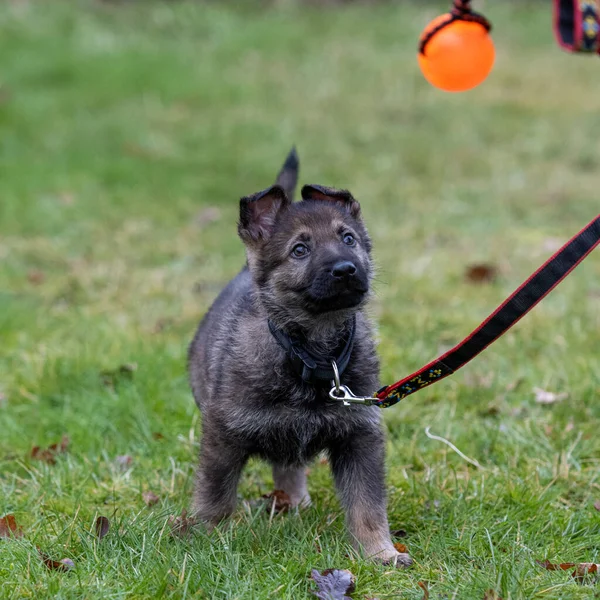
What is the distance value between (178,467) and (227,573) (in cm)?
104

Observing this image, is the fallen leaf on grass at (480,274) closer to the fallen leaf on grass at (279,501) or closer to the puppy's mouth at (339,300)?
the fallen leaf on grass at (279,501)

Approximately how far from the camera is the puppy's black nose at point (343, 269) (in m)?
2.91

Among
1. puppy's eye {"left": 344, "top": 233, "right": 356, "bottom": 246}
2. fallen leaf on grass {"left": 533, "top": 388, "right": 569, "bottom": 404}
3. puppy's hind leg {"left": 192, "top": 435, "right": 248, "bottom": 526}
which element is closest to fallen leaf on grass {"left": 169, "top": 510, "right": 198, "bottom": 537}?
puppy's hind leg {"left": 192, "top": 435, "right": 248, "bottom": 526}

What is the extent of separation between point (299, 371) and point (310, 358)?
7cm

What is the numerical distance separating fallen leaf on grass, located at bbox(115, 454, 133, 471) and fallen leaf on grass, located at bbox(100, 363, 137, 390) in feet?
2.74

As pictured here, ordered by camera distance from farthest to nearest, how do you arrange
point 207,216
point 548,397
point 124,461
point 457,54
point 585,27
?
point 207,216
point 548,397
point 124,461
point 457,54
point 585,27

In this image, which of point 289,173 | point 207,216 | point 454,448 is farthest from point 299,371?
point 207,216

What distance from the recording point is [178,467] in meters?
3.75

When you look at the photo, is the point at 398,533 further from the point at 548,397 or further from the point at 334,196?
the point at 548,397

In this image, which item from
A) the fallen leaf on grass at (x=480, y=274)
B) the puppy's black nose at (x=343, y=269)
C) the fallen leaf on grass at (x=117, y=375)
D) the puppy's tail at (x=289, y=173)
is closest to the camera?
the puppy's black nose at (x=343, y=269)

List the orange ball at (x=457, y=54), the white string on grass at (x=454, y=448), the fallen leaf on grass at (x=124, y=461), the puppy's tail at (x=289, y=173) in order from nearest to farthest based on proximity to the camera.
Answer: the orange ball at (x=457, y=54), the white string on grass at (x=454, y=448), the fallen leaf on grass at (x=124, y=461), the puppy's tail at (x=289, y=173)

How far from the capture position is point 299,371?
122 inches

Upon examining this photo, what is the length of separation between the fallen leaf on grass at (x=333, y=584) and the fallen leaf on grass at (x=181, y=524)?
0.54 m

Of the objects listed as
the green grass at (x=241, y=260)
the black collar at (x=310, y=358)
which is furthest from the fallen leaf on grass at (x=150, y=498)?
the black collar at (x=310, y=358)
